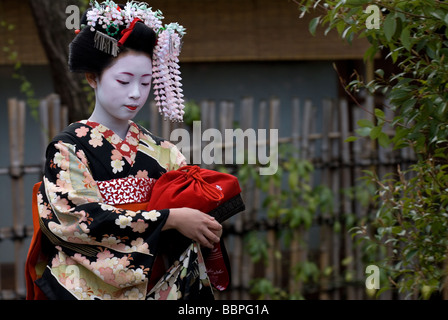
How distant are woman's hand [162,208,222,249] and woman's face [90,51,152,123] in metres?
0.45

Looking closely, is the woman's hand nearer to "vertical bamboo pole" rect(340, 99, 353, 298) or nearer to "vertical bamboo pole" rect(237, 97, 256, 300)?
"vertical bamboo pole" rect(237, 97, 256, 300)

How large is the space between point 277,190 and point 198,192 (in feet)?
9.01

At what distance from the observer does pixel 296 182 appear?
518 centimetres

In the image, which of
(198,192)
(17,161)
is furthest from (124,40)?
(17,161)

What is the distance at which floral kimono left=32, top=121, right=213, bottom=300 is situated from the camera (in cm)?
243

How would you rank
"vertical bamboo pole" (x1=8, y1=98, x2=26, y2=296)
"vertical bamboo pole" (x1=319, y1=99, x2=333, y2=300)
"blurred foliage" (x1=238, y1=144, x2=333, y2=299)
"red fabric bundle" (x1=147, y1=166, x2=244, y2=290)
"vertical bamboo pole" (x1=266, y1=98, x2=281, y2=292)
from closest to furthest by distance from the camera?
"red fabric bundle" (x1=147, y1=166, x2=244, y2=290), "vertical bamboo pole" (x1=8, y1=98, x2=26, y2=296), "blurred foliage" (x1=238, y1=144, x2=333, y2=299), "vertical bamboo pole" (x1=266, y1=98, x2=281, y2=292), "vertical bamboo pole" (x1=319, y1=99, x2=333, y2=300)

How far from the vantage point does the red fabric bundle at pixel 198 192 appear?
2.52 m

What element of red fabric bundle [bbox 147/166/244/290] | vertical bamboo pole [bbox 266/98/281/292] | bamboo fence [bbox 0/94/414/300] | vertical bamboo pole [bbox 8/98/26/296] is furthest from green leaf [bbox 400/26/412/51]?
vertical bamboo pole [bbox 8/98/26/296]

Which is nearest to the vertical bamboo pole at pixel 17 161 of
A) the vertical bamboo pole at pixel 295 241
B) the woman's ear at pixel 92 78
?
the vertical bamboo pole at pixel 295 241

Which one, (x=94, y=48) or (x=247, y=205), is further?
(x=247, y=205)

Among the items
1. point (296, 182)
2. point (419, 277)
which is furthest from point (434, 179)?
point (296, 182)

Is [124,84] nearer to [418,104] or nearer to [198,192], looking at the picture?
[198,192]

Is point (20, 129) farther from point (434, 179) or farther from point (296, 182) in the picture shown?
point (434, 179)

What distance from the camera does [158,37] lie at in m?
2.67
